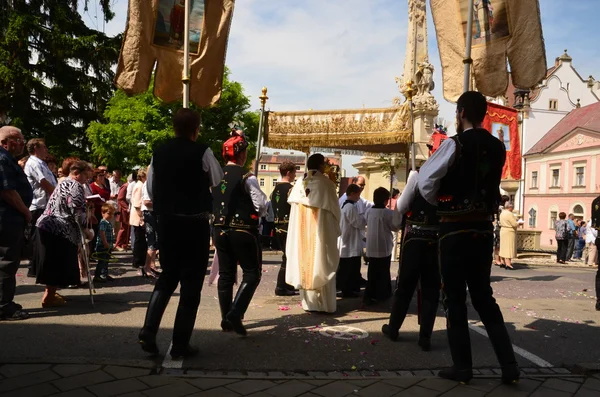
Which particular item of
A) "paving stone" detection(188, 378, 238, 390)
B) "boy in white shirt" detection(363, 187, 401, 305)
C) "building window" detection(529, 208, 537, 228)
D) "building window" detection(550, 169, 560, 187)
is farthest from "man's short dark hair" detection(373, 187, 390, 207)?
"building window" detection(529, 208, 537, 228)

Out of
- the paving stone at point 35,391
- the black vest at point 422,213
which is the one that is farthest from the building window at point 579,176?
the paving stone at point 35,391

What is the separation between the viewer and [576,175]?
1631 inches

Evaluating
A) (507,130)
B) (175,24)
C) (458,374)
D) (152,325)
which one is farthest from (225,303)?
(507,130)

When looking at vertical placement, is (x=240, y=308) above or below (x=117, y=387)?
above

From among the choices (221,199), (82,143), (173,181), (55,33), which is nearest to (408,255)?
(221,199)

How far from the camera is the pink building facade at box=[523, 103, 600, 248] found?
131 ft

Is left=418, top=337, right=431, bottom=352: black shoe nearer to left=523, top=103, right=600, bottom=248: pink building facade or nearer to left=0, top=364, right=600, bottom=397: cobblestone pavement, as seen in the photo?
left=0, top=364, right=600, bottom=397: cobblestone pavement

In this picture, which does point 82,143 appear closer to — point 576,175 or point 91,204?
point 91,204

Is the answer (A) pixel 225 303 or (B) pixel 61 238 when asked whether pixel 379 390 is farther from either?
(B) pixel 61 238

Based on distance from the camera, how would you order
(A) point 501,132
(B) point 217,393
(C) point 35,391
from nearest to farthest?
1. (C) point 35,391
2. (B) point 217,393
3. (A) point 501,132

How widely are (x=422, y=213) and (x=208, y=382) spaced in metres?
2.63

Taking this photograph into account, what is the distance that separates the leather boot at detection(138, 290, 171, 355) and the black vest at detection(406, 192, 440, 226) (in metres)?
2.54

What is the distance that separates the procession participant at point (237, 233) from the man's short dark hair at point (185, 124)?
34.0 inches

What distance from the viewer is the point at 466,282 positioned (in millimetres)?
4172
